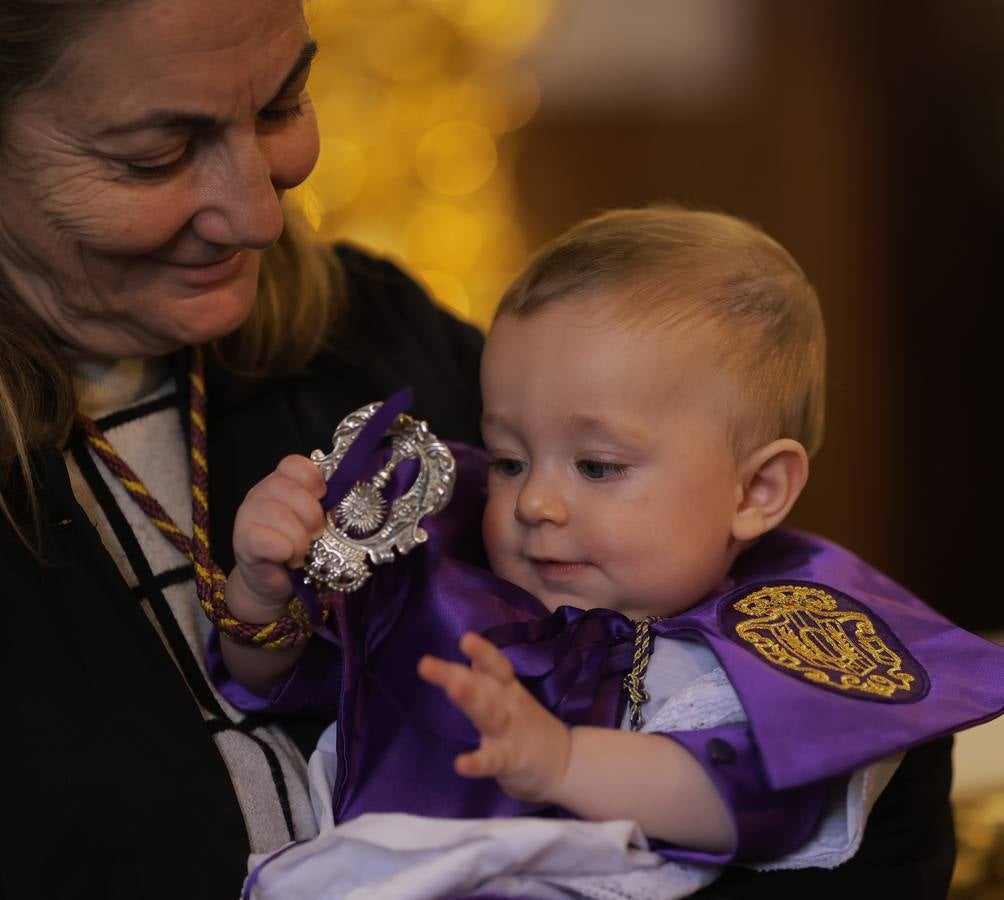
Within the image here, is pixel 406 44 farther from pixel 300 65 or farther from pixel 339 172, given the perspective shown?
pixel 300 65

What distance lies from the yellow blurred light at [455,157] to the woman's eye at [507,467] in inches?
100

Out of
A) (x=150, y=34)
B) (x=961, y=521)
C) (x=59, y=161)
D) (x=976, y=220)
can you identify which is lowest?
(x=961, y=521)

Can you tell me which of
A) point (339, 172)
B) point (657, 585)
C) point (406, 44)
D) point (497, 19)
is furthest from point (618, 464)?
point (497, 19)

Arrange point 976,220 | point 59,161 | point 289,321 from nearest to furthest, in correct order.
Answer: point 59,161 → point 289,321 → point 976,220

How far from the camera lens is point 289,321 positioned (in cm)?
184

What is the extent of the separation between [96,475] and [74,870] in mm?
478

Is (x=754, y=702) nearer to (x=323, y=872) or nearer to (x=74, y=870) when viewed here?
(x=323, y=872)

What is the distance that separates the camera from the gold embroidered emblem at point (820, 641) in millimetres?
1343

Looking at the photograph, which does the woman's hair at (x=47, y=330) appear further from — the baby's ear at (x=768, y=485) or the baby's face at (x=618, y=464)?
the baby's ear at (x=768, y=485)

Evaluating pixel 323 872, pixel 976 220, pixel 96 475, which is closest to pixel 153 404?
pixel 96 475

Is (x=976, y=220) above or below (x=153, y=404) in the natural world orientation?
below

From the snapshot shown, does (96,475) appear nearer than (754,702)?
No

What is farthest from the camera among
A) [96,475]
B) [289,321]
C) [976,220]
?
[976,220]

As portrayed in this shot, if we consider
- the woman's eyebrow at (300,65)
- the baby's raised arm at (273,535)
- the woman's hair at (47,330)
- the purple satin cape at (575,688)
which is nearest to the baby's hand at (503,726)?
the purple satin cape at (575,688)
